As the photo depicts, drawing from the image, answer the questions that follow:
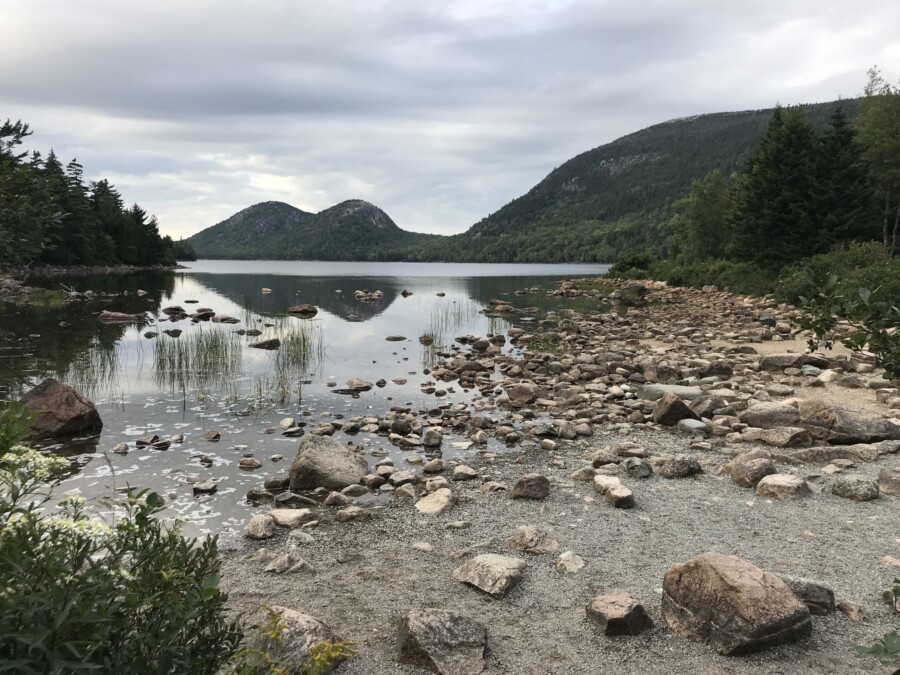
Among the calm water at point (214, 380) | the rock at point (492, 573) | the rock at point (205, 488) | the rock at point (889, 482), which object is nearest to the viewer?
the rock at point (492, 573)

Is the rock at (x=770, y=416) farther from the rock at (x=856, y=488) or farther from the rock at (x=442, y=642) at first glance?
the rock at (x=442, y=642)

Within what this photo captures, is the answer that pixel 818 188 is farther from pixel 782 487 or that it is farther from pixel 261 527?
pixel 261 527

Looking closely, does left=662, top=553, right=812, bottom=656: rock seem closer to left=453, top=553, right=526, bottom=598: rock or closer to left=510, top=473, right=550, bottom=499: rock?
left=453, top=553, right=526, bottom=598: rock

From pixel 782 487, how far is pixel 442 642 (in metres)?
5.63

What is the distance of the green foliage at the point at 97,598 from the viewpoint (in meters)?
1.95

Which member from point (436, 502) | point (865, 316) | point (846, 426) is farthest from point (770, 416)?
point (865, 316)

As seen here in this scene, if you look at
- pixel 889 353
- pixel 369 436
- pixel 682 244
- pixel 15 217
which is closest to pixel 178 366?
pixel 369 436

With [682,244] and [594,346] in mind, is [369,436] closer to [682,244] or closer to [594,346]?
[594,346]

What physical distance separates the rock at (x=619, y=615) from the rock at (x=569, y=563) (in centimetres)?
94

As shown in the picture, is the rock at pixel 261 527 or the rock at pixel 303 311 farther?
the rock at pixel 303 311

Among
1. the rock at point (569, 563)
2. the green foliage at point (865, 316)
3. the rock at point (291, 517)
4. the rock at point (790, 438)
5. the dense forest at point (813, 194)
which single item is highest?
the dense forest at point (813, 194)

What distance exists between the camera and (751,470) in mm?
8359

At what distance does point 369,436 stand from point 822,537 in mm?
8025

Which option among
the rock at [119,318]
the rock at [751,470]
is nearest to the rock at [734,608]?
the rock at [751,470]
